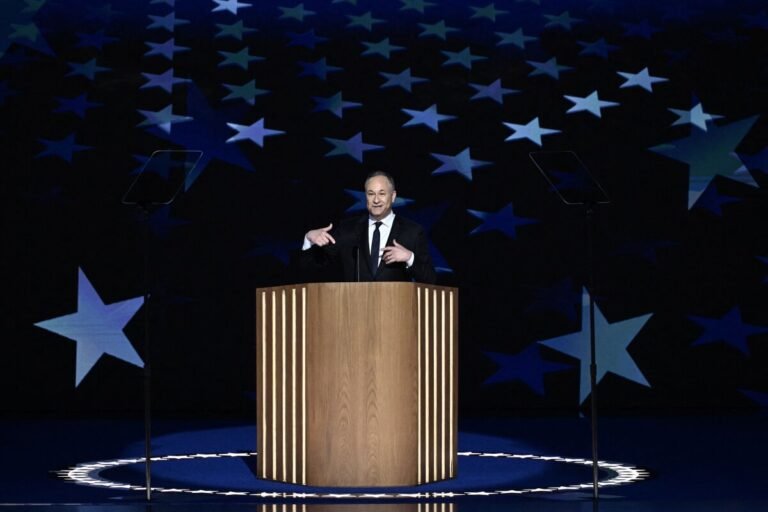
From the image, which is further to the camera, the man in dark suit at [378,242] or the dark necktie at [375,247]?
the dark necktie at [375,247]

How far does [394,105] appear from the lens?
27.8ft

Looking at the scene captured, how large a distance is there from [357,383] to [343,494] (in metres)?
0.44

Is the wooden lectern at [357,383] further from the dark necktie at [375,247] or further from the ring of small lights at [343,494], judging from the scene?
the dark necktie at [375,247]

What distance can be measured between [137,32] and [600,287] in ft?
12.2

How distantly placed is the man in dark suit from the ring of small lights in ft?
3.04

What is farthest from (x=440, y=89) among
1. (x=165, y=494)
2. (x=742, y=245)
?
(x=165, y=494)

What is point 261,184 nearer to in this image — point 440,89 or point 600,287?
point 440,89

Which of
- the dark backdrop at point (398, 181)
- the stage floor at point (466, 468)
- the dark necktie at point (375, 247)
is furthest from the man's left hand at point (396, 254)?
the dark backdrop at point (398, 181)

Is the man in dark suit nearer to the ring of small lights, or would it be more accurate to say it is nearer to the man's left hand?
the man's left hand

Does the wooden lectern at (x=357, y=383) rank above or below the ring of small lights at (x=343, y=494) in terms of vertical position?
above

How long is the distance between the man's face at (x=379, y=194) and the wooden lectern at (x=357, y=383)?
0.41 meters

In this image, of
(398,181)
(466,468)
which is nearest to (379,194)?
(466,468)

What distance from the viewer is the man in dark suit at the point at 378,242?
16.4ft

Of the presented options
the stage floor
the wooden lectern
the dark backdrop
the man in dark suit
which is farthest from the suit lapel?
the dark backdrop
